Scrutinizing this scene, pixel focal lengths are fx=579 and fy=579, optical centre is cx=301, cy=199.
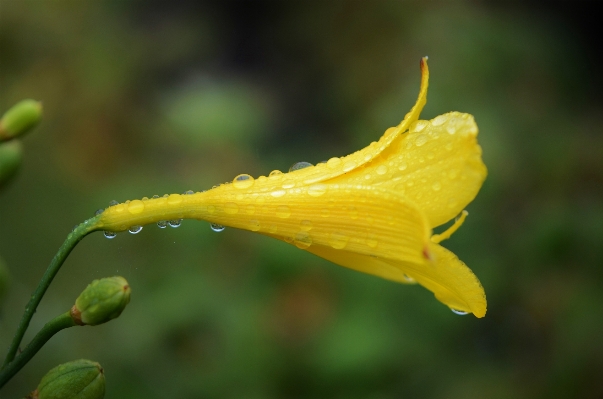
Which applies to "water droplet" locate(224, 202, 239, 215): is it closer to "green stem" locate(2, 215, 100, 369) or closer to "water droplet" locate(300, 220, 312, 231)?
"water droplet" locate(300, 220, 312, 231)

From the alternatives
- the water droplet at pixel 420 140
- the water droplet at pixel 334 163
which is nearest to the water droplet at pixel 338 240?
the water droplet at pixel 334 163

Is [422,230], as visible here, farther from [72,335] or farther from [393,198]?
[72,335]

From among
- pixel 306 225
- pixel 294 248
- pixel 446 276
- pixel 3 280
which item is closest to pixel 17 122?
pixel 3 280

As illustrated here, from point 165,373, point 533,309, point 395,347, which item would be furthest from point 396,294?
point 165,373

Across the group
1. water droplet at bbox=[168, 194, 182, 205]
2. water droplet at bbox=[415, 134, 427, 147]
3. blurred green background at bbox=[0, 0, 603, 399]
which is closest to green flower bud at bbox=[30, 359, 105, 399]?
water droplet at bbox=[168, 194, 182, 205]

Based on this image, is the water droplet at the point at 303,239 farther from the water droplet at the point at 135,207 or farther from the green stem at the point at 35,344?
the green stem at the point at 35,344

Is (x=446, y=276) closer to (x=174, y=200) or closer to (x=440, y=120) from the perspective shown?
(x=440, y=120)

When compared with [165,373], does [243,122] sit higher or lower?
higher
